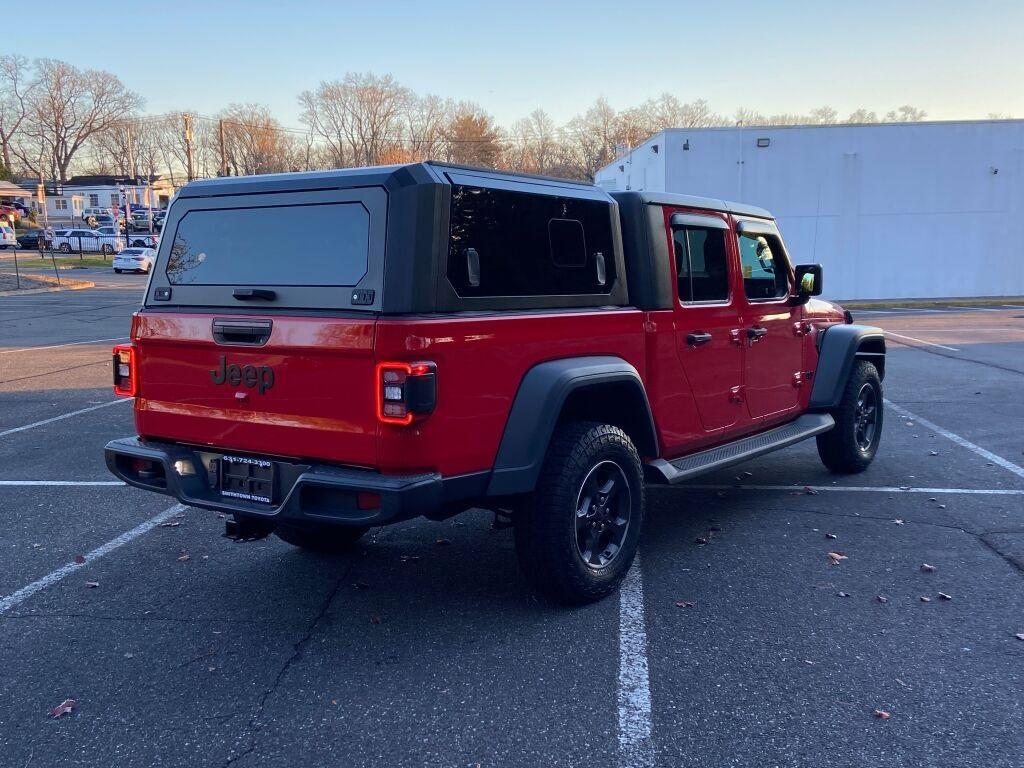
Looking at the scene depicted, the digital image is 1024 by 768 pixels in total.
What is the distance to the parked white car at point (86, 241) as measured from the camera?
5703cm

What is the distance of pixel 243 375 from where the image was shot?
13.0ft

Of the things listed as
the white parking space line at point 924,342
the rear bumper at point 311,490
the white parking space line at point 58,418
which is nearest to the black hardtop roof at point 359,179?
the rear bumper at point 311,490

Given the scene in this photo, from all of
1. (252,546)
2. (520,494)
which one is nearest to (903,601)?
(520,494)

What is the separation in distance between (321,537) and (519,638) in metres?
1.61

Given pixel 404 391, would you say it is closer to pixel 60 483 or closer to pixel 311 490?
pixel 311 490

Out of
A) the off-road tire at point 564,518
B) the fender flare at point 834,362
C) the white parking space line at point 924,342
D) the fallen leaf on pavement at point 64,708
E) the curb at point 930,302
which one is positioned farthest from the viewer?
the curb at point 930,302

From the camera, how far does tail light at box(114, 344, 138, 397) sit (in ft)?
14.4

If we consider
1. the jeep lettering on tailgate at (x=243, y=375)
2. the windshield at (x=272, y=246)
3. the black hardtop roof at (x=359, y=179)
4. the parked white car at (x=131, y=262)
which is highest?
the parked white car at (x=131, y=262)

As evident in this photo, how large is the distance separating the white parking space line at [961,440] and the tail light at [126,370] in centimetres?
644

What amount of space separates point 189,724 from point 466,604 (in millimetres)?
1542

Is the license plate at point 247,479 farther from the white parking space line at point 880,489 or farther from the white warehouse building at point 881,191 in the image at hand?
the white warehouse building at point 881,191

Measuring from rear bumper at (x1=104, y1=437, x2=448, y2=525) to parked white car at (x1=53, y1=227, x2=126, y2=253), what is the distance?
5785cm

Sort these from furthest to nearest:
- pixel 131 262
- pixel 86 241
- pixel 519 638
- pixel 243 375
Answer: pixel 86 241
pixel 131 262
pixel 519 638
pixel 243 375

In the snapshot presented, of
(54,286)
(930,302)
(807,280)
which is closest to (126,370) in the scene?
(807,280)
